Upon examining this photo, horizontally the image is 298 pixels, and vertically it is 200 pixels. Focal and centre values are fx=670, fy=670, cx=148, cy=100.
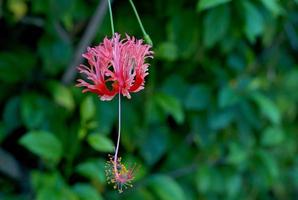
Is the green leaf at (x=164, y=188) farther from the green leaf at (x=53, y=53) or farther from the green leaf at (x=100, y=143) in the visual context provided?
the green leaf at (x=53, y=53)

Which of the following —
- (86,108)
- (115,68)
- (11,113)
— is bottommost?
(115,68)

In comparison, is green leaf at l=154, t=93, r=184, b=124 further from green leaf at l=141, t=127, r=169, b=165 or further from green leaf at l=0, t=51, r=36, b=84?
green leaf at l=0, t=51, r=36, b=84


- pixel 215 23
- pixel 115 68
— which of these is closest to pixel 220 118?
pixel 215 23

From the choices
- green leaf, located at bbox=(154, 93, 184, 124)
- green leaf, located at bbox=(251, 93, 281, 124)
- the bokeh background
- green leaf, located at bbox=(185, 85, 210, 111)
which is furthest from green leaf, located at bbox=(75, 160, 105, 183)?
green leaf, located at bbox=(251, 93, 281, 124)

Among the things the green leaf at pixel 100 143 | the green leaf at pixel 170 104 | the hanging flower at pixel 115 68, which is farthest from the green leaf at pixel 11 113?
the hanging flower at pixel 115 68

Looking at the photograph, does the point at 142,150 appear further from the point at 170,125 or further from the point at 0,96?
the point at 0,96

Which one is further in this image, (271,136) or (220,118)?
(271,136)

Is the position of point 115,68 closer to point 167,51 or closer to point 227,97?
point 167,51

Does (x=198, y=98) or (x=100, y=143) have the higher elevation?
(x=198, y=98)
